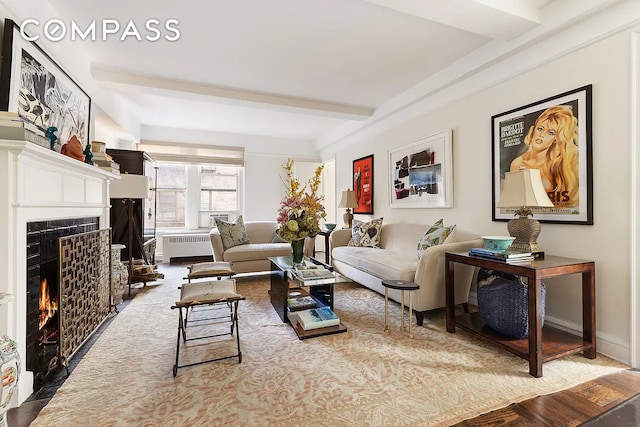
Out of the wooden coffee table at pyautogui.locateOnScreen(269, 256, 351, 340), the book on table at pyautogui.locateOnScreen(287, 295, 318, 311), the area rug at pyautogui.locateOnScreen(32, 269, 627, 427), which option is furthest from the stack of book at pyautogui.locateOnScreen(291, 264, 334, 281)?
the area rug at pyautogui.locateOnScreen(32, 269, 627, 427)

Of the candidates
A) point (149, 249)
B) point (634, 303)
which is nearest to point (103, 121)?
point (149, 249)

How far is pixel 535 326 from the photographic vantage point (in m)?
1.80

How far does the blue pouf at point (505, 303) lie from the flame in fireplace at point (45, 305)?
3178 millimetres

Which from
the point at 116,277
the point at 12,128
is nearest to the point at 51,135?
the point at 12,128

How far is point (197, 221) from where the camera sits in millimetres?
6246

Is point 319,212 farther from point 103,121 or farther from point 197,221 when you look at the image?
point 197,221

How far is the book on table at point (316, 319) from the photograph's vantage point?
8.13 ft

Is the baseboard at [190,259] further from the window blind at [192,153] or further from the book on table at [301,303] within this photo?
the book on table at [301,303]

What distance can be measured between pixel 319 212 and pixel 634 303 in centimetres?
241

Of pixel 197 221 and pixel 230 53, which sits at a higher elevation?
pixel 230 53

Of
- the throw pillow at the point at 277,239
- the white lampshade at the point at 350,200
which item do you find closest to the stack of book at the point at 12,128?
the throw pillow at the point at 277,239

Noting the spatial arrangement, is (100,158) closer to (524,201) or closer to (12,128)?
(12,128)

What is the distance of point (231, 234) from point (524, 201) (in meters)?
3.78

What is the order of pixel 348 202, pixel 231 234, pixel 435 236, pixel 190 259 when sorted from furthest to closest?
pixel 190 259 < pixel 348 202 < pixel 231 234 < pixel 435 236
